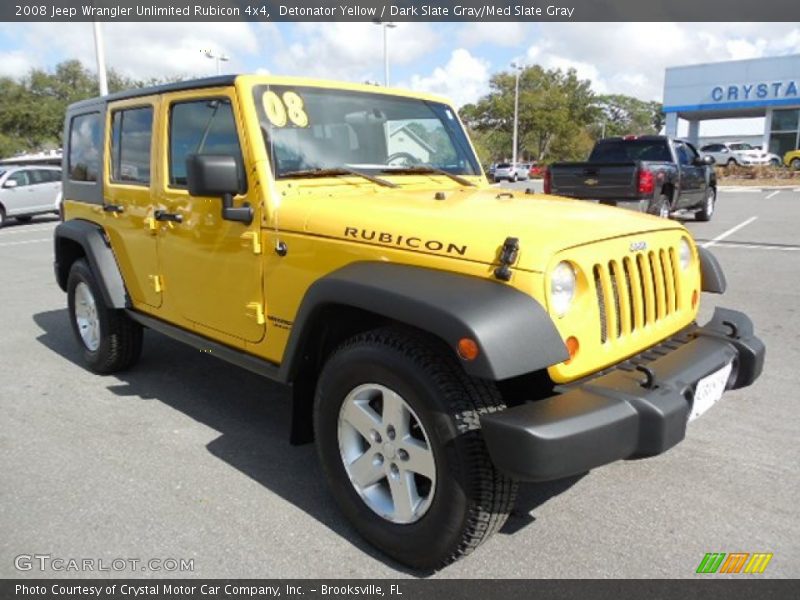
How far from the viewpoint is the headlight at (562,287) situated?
2.29 meters

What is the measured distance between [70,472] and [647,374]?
2.87 m

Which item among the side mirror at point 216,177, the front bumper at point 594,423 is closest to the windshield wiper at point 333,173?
the side mirror at point 216,177

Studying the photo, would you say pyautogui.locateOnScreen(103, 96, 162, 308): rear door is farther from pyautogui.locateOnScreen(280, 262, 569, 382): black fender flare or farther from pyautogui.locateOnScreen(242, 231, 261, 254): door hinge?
pyautogui.locateOnScreen(280, 262, 569, 382): black fender flare

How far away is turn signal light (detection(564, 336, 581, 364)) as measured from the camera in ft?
7.60

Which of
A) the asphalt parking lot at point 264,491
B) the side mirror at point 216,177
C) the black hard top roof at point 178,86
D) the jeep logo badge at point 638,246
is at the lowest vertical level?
the asphalt parking lot at point 264,491

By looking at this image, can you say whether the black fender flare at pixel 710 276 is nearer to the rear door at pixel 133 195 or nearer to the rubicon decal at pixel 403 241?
the rubicon decal at pixel 403 241

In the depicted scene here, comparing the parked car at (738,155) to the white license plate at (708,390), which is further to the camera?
Result: the parked car at (738,155)

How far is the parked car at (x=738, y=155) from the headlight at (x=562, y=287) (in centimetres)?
3652

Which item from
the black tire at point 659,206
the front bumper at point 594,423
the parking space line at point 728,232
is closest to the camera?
the front bumper at point 594,423

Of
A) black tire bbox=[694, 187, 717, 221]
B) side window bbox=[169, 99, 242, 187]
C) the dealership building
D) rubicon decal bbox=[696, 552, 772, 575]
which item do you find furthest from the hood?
the dealership building

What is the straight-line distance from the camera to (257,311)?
3.19m

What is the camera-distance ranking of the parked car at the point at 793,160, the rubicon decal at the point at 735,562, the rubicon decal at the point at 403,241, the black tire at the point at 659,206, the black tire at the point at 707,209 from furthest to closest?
the parked car at the point at 793,160 → the black tire at the point at 707,209 → the black tire at the point at 659,206 → the rubicon decal at the point at 735,562 → the rubicon decal at the point at 403,241

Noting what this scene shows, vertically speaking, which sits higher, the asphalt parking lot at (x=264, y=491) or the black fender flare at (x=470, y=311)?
the black fender flare at (x=470, y=311)

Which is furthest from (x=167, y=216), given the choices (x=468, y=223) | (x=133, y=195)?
(x=468, y=223)
